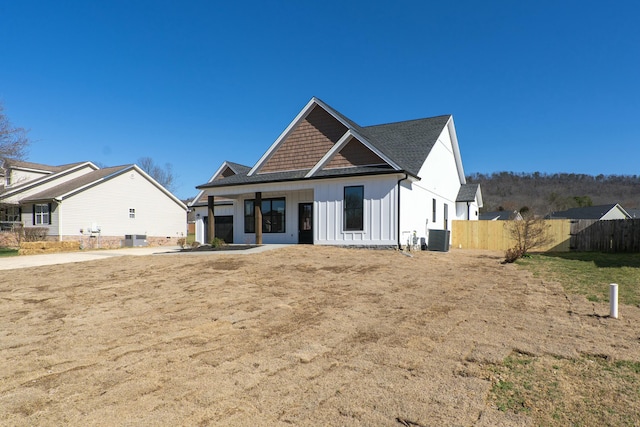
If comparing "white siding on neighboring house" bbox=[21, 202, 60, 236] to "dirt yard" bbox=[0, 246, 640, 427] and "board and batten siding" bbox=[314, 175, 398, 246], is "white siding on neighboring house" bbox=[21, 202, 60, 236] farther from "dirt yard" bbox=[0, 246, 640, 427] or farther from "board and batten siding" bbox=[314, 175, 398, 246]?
"board and batten siding" bbox=[314, 175, 398, 246]

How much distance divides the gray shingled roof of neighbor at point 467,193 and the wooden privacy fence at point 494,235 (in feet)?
10.7

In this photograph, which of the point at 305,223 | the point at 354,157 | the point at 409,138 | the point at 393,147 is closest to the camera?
the point at 354,157

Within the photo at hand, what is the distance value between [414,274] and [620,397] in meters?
6.73

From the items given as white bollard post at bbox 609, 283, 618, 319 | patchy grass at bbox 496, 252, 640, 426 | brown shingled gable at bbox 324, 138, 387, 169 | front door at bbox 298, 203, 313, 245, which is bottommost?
patchy grass at bbox 496, 252, 640, 426

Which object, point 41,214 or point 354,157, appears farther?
point 41,214

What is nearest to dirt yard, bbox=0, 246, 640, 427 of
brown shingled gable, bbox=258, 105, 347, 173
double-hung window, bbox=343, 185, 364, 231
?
double-hung window, bbox=343, 185, 364, 231

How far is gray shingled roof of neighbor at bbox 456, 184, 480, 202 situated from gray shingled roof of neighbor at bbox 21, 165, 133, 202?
84.7 feet

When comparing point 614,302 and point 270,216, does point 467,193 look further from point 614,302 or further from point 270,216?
point 614,302

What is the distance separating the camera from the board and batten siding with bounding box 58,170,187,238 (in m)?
25.7

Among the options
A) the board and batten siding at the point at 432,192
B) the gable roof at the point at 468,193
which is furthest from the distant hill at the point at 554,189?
the board and batten siding at the point at 432,192

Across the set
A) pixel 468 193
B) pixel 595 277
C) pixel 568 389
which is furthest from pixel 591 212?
pixel 568 389

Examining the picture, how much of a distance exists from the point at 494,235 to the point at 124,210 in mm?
27003

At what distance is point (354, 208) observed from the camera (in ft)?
51.9

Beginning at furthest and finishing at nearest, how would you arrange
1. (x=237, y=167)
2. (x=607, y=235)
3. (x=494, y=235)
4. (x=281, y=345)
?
(x=237, y=167) < (x=494, y=235) < (x=607, y=235) < (x=281, y=345)
